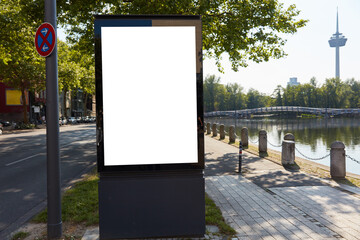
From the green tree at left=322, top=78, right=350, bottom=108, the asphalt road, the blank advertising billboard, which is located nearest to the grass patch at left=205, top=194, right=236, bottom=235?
the blank advertising billboard

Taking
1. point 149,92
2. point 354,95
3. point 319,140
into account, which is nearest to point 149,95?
point 149,92

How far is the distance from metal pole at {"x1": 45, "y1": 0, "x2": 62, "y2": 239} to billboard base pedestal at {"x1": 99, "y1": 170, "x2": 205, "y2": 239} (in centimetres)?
77

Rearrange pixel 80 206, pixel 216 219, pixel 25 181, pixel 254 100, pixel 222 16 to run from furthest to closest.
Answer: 1. pixel 254 100
2. pixel 222 16
3. pixel 25 181
4. pixel 80 206
5. pixel 216 219

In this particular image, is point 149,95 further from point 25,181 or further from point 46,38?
point 25,181

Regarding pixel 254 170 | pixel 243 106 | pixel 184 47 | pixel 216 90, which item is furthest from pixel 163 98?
pixel 243 106

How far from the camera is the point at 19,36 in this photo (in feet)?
69.3

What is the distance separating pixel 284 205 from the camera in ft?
18.4

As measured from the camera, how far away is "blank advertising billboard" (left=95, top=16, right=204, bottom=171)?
3777mm

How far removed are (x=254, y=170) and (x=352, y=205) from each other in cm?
388

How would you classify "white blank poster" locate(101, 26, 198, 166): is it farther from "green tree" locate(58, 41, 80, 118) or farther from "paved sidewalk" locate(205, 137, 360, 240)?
"green tree" locate(58, 41, 80, 118)

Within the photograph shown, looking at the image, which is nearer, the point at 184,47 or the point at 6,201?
the point at 184,47

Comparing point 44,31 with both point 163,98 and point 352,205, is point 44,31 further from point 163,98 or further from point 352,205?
point 352,205

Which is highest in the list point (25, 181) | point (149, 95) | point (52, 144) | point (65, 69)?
point (65, 69)

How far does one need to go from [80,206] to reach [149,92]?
3.05 meters
